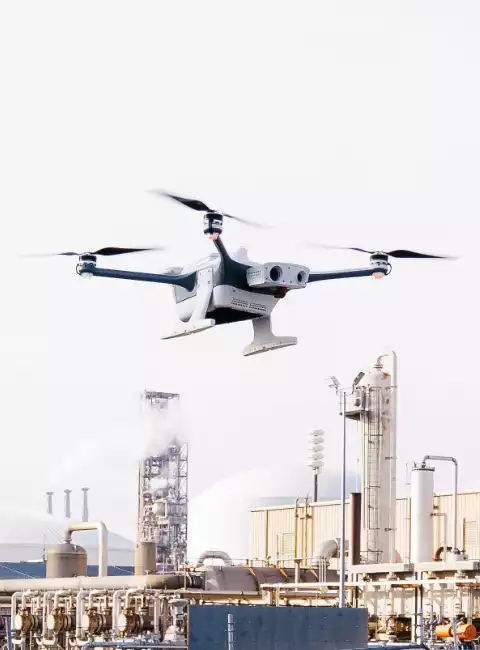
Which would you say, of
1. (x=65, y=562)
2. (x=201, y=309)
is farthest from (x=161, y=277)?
(x=65, y=562)

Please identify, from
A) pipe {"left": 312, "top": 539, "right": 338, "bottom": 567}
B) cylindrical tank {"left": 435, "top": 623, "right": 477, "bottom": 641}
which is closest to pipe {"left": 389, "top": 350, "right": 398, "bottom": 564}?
pipe {"left": 312, "top": 539, "right": 338, "bottom": 567}

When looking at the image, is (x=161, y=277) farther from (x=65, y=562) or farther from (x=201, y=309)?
(x=65, y=562)

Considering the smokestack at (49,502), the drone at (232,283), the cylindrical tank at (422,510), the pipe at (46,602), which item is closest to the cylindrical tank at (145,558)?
the pipe at (46,602)

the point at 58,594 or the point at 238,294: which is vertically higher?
the point at 238,294

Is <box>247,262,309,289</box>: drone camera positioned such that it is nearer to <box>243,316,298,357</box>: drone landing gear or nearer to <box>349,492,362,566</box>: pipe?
<box>243,316,298,357</box>: drone landing gear

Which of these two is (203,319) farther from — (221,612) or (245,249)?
(221,612)

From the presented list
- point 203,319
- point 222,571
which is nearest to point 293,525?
point 222,571
